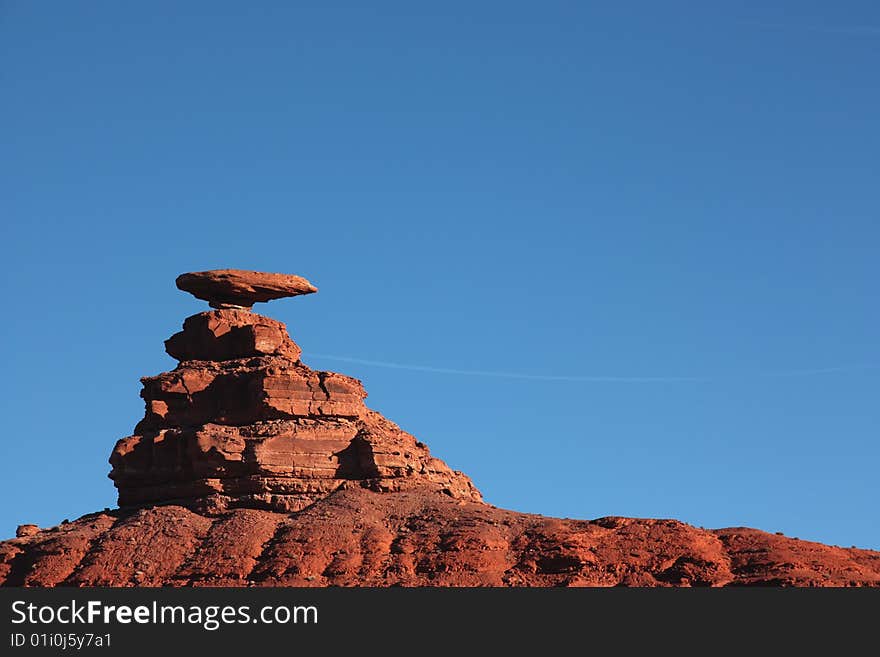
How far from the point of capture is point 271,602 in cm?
8231

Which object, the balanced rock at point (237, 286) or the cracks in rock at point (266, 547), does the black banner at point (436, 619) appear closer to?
the cracks in rock at point (266, 547)

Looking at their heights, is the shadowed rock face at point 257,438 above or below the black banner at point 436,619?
above

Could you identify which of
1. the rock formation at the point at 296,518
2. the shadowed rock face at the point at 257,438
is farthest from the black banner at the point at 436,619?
the shadowed rock face at the point at 257,438

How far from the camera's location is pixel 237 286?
108625 millimetres

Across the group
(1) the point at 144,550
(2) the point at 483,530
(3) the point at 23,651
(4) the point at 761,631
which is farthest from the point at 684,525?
(3) the point at 23,651

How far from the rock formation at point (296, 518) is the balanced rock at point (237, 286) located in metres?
0.08

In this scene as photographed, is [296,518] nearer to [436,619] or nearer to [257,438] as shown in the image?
[257,438]

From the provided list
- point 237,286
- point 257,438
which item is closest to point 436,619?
point 257,438

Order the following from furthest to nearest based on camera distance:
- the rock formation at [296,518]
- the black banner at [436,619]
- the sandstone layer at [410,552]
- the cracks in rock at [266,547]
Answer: the cracks in rock at [266,547] → the rock formation at [296,518] → the sandstone layer at [410,552] → the black banner at [436,619]

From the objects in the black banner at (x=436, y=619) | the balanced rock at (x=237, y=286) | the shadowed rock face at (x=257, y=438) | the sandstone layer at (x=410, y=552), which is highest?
the balanced rock at (x=237, y=286)

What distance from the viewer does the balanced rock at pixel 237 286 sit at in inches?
4274

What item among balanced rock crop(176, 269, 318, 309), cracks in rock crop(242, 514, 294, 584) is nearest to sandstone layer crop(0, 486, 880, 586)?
cracks in rock crop(242, 514, 294, 584)

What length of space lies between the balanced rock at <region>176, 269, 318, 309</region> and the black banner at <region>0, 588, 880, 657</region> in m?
28.2

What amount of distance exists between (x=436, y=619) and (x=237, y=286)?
111 ft
